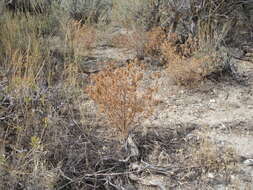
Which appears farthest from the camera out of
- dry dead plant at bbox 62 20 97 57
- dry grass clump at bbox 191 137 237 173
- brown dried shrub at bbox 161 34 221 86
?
dry dead plant at bbox 62 20 97 57

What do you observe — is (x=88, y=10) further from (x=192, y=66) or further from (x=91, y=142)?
(x=91, y=142)

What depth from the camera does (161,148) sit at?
2.73 m

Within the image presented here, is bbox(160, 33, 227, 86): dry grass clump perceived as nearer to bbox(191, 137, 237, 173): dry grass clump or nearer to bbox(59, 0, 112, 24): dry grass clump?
bbox(191, 137, 237, 173): dry grass clump

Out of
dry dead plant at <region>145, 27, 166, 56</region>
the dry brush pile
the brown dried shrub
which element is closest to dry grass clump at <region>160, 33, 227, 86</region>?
the brown dried shrub

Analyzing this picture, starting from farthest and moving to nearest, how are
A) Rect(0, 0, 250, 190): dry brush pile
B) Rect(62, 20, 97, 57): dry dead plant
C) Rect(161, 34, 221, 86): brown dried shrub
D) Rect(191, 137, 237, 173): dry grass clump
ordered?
Rect(62, 20, 97, 57): dry dead plant, Rect(161, 34, 221, 86): brown dried shrub, Rect(191, 137, 237, 173): dry grass clump, Rect(0, 0, 250, 190): dry brush pile

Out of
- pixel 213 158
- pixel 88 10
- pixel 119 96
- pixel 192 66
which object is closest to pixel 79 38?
pixel 88 10

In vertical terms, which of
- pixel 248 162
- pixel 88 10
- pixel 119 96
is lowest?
pixel 248 162

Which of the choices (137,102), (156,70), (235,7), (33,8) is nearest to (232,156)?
(137,102)

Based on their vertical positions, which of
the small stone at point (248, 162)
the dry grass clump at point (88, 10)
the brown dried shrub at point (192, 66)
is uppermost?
the dry grass clump at point (88, 10)

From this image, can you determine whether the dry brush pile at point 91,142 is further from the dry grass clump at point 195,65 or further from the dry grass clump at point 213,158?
the dry grass clump at point 195,65

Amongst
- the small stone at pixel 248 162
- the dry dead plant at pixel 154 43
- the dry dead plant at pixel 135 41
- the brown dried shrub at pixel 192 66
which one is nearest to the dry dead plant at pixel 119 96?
the small stone at pixel 248 162

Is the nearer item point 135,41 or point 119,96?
point 119,96

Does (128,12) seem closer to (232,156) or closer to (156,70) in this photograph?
(156,70)

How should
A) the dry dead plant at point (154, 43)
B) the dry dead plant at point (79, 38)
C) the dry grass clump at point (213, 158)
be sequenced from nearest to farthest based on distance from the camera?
the dry grass clump at point (213, 158)
the dry dead plant at point (79, 38)
the dry dead plant at point (154, 43)
